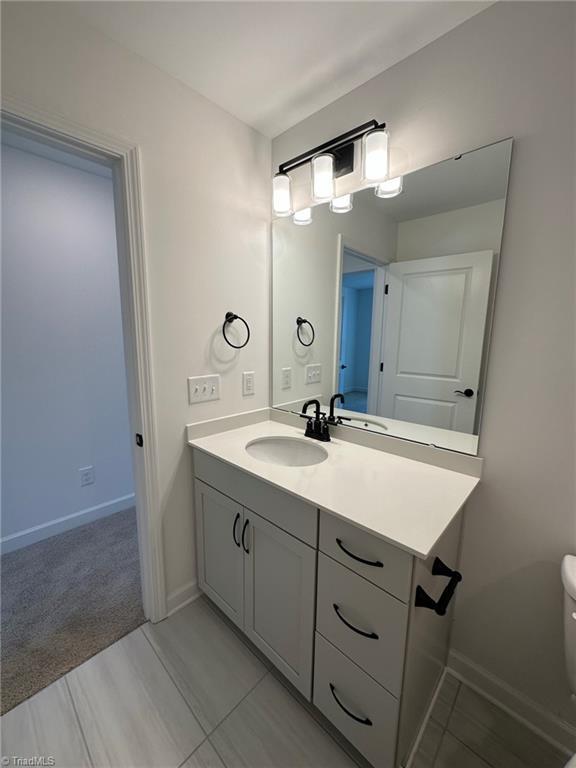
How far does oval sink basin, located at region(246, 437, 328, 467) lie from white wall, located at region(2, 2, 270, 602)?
0.27 metres

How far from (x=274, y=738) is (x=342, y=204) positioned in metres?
2.09

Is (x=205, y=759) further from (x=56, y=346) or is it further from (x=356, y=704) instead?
(x=56, y=346)

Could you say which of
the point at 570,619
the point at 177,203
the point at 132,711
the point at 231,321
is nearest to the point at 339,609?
the point at 570,619

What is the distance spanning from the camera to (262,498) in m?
1.16

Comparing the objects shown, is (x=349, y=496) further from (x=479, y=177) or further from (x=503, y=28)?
(x=503, y=28)

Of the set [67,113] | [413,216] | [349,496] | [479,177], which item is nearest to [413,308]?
[413,216]

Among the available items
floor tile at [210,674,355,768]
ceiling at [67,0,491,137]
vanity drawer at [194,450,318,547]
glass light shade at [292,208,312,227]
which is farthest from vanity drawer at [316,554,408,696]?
ceiling at [67,0,491,137]

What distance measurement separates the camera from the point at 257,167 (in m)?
1.61

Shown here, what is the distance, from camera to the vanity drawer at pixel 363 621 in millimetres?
833

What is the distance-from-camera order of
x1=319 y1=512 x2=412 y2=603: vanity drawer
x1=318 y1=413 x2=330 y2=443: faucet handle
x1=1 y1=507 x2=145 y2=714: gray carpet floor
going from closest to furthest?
x1=319 y1=512 x2=412 y2=603: vanity drawer
x1=1 y1=507 x2=145 y2=714: gray carpet floor
x1=318 y1=413 x2=330 y2=443: faucet handle

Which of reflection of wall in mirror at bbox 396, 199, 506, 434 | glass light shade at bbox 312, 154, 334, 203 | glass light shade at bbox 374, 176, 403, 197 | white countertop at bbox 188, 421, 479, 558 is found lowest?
white countertop at bbox 188, 421, 479, 558

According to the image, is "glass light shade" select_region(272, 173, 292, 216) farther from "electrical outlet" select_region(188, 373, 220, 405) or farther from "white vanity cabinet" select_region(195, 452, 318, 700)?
"white vanity cabinet" select_region(195, 452, 318, 700)

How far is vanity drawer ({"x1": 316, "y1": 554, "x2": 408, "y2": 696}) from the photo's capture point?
833mm

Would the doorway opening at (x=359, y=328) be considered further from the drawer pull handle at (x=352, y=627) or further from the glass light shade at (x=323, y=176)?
the drawer pull handle at (x=352, y=627)
